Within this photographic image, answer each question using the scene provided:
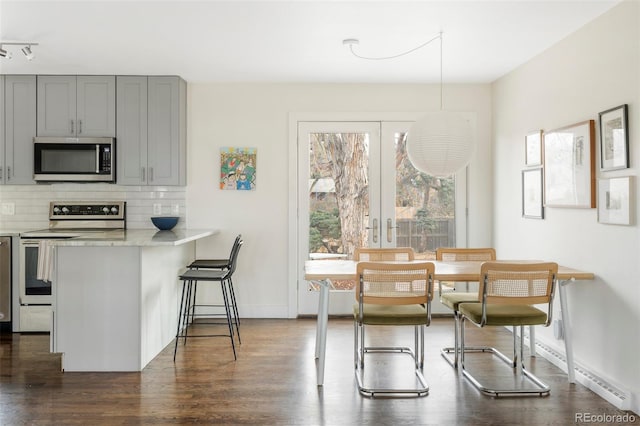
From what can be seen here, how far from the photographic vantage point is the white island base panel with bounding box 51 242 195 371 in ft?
11.0

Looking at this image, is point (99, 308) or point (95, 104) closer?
point (99, 308)

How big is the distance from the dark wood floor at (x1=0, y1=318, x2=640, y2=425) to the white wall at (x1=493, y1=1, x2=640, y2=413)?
33 cm

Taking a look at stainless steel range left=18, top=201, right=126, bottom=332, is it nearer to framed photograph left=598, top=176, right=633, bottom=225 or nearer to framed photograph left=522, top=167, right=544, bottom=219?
framed photograph left=522, top=167, right=544, bottom=219

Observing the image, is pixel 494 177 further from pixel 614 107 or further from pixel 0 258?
pixel 0 258

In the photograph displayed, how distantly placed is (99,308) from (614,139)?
3.57m

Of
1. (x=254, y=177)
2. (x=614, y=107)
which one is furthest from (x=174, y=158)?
(x=614, y=107)

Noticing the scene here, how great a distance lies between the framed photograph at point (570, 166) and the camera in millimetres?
3215

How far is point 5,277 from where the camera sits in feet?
14.3

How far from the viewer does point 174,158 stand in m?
4.78

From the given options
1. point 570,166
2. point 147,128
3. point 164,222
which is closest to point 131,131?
point 147,128

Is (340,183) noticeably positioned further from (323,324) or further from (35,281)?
(35,281)

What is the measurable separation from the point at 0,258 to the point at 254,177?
242 centimetres

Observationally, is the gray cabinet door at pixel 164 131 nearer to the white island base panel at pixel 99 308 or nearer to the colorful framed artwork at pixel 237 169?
the colorful framed artwork at pixel 237 169

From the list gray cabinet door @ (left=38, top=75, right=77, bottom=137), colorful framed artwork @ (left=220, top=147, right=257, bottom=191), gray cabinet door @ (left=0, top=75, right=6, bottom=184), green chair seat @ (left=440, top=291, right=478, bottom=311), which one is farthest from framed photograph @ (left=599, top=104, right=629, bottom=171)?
gray cabinet door @ (left=0, top=75, right=6, bottom=184)
